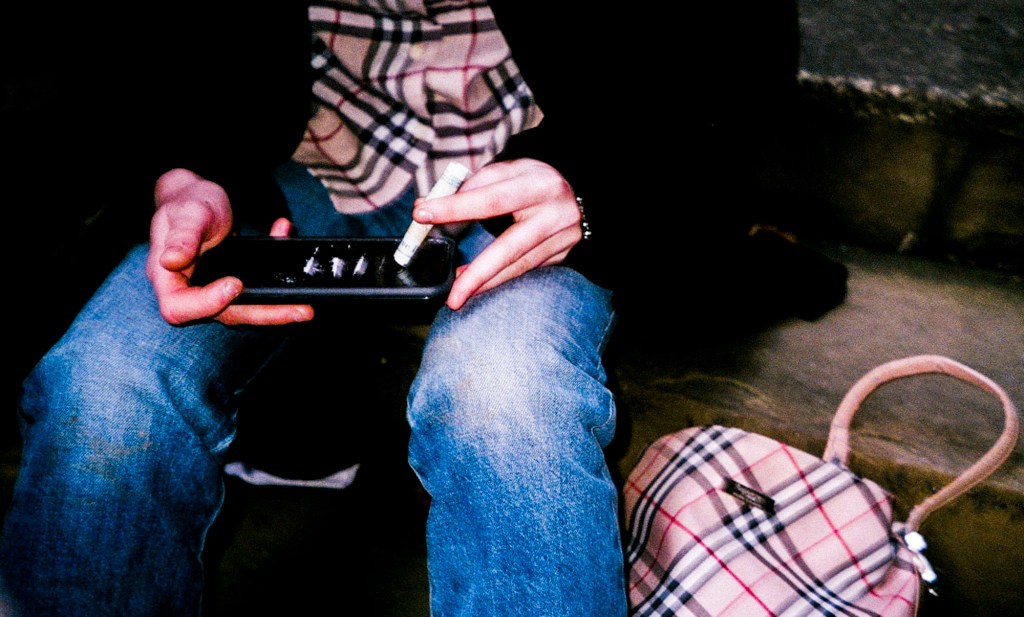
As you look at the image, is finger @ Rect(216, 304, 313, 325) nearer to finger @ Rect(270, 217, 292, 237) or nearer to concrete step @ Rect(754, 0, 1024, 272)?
finger @ Rect(270, 217, 292, 237)

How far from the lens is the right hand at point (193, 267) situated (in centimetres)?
69

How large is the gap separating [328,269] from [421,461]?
29 cm

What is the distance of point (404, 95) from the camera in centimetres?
93

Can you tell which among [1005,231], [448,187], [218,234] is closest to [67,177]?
[218,234]

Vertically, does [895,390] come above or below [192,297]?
below

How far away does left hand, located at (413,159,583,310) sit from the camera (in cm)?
69

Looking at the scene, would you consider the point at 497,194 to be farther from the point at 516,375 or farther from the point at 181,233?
the point at 181,233

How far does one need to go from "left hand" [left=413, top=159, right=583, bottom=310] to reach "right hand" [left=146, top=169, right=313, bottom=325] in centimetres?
21

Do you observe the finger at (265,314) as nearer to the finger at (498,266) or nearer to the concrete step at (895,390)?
the finger at (498,266)

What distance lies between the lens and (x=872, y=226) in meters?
1.32

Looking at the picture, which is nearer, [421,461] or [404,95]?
[421,461]

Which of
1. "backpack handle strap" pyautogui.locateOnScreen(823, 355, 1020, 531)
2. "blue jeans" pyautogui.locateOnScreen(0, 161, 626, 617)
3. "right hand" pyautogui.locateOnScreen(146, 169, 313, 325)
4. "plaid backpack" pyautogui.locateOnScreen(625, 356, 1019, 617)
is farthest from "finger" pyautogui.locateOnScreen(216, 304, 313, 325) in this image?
"backpack handle strap" pyautogui.locateOnScreen(823, 355, 1020, 531)

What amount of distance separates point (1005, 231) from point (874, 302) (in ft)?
1.07

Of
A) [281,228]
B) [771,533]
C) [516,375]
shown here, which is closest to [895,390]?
[771,533]
